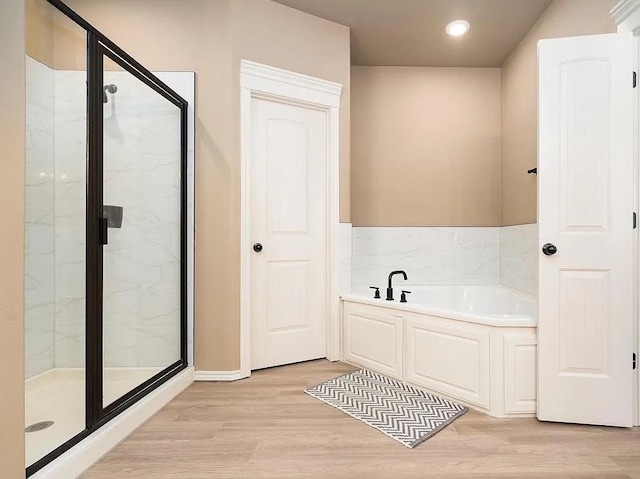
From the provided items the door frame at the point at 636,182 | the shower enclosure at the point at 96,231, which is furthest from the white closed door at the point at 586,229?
the shower enclosure at the point at 96,231

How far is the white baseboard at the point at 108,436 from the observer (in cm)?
165

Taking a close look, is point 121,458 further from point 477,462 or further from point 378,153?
point 378,153

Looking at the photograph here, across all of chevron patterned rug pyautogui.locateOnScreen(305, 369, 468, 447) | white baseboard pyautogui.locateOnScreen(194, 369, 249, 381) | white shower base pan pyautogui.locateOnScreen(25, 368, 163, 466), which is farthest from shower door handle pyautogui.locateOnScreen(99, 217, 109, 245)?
chevron patterned rug pyautogui.locateOnScreen(305, 369, 468, 447)

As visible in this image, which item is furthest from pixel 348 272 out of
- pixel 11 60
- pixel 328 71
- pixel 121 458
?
pixel 11 60

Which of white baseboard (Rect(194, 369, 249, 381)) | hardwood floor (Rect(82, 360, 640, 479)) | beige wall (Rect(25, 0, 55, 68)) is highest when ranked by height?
beige wall (Rect(25, 0, 55, 68))

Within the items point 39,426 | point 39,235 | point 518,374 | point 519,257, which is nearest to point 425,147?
point 519,257

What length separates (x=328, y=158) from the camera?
136 inches

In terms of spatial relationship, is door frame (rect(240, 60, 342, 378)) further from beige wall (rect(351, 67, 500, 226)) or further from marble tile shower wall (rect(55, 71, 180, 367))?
beige wall (rect(351, 67, 500, 226))

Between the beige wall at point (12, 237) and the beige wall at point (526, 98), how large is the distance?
2.95 m

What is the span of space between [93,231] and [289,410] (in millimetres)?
1422

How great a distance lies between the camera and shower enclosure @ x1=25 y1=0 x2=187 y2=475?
78.5 inches

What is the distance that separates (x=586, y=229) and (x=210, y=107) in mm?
2459

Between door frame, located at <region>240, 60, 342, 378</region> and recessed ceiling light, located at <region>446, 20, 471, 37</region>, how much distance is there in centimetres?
102

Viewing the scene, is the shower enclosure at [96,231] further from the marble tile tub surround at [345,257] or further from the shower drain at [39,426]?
the marble tile tub surround at [345,257]
